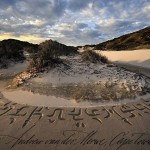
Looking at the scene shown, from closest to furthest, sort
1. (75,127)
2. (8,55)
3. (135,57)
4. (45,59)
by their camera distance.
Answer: (75,127) → (45,59) → (8,55) → (135,57)

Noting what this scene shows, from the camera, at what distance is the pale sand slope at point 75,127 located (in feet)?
23.0

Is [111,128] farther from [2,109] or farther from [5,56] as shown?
[5,56]

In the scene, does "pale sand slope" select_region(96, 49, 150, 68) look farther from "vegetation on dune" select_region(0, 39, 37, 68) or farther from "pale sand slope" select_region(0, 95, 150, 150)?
"pale sand slope" select_region(0, 95, 150, 150)

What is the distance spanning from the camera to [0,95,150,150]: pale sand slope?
7.00 metres

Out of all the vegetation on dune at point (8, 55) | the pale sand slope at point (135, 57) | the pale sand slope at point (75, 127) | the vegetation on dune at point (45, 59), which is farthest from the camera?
the pale sand slope at point (135, 57)

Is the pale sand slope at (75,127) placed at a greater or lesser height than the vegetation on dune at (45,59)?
lesser

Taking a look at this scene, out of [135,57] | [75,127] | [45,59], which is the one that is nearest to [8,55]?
[45,59]

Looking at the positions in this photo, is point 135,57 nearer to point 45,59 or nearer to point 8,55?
point 8,55

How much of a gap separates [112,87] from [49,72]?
8.61ft

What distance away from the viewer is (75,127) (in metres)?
7.80

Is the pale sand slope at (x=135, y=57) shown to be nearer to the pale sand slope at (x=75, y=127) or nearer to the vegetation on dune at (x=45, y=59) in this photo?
the vegetation on dune at (x=45, y=59)

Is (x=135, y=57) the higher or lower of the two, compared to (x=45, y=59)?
lower

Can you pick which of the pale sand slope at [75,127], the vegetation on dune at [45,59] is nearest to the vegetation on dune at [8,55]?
the vegetation on dune at [45,59]

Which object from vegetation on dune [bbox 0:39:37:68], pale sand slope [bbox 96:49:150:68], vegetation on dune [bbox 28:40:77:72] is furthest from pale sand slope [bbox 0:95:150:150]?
pale sand slope [bbox 96:49:150:68]
